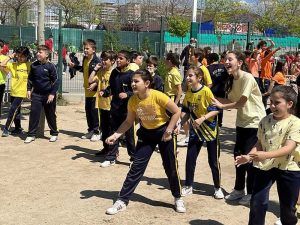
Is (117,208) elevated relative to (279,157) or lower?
lower

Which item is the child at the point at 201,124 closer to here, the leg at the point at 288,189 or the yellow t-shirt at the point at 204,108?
the yellow t-shirt at the point at 204,108

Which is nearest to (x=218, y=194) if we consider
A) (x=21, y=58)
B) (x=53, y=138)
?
(x=53, y=138)

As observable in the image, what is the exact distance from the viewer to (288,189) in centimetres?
407

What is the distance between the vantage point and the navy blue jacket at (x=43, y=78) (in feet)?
27.6

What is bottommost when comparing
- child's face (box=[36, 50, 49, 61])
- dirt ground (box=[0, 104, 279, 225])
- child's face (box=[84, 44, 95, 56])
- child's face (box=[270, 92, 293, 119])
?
dirt ground (box=[0, 104, 279, 225])

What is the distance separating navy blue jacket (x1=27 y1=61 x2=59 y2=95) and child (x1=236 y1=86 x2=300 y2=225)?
207 inches

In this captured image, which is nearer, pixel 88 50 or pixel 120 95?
pixel 120 95

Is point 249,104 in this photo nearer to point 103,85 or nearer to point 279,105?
point 279,105

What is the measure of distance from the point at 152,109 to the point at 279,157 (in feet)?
5.37

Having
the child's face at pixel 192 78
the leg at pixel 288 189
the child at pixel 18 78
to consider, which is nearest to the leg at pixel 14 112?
the child at pixel 18 78

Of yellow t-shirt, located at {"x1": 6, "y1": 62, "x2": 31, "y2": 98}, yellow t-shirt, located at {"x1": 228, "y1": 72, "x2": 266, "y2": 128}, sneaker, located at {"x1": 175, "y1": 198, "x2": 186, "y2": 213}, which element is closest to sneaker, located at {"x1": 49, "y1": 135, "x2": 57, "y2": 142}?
yellow t-shirt, located at {"x1": 6, "y1": 62, "x2": 31, "y2": 98}

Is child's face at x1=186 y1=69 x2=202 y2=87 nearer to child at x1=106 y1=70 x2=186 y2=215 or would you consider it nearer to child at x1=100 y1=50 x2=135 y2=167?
child at x1=106 y1=70 x2=186 y2=215

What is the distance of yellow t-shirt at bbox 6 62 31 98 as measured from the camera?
901 cm

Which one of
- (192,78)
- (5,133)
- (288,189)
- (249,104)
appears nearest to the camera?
(288,189)
